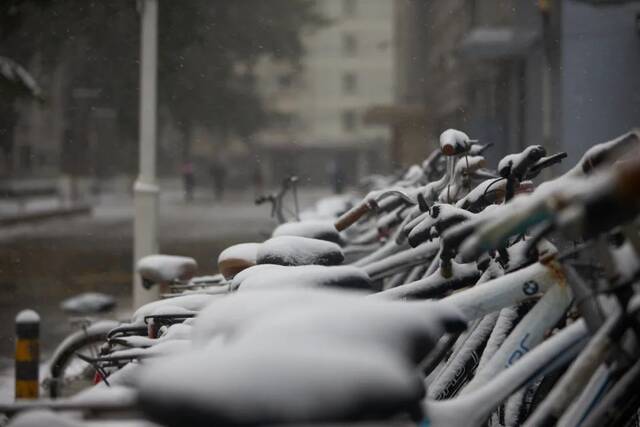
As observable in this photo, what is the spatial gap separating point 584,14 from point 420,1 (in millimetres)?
29310

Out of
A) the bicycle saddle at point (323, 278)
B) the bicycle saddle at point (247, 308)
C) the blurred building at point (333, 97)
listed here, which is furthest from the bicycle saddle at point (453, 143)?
the blurred building at point (333, 97)

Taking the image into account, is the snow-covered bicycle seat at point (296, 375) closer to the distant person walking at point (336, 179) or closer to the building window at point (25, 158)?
the distant person walking at point (336, 179)

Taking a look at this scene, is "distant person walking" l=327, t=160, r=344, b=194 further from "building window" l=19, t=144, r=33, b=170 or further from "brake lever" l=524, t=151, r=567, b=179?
"brake lever" l=524, t=151, r=567, b=179

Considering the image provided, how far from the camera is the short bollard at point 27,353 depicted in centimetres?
495

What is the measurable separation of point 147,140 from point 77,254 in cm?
960

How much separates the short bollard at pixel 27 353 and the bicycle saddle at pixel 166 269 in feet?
→ 2.91

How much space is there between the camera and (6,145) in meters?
28.1

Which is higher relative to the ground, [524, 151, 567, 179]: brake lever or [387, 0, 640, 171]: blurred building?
[387, 0, 640, 171]: blurred building

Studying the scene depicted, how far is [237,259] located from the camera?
15.5ft

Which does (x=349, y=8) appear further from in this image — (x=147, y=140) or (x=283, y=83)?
(x=147, y=140)

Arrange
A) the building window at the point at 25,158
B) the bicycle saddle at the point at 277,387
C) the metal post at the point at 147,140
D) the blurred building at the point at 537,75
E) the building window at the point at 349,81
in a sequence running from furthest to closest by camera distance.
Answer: the building window at the point at 349,81
the building window at the point at 25,158
the blurred building at the point at 537,75
the metal post at the point at 147,140
the bicycle saddle at the point at 277,387

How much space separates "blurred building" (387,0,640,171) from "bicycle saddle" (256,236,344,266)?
25.8ft

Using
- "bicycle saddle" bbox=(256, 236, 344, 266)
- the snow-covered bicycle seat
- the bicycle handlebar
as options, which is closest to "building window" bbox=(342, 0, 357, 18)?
the bicycle handlebar

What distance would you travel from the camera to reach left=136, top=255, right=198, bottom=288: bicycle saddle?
19.0 ft
